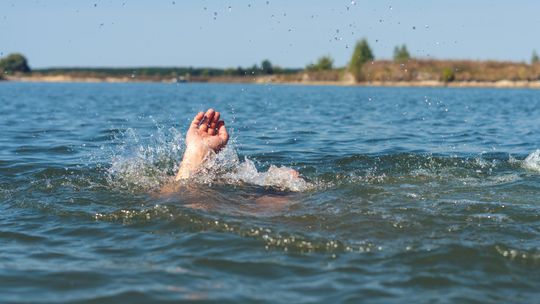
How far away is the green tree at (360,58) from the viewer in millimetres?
88000

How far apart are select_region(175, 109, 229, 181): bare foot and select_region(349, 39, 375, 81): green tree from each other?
7201 cm

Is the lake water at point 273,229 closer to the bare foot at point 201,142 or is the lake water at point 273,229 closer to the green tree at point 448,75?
the bare foot at point 201,142

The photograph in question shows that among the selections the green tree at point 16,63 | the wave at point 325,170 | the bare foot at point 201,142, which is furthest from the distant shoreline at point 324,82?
the bare foot at point 201,142

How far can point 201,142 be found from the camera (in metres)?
7.94

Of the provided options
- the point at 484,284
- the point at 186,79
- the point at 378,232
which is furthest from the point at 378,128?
the point at 186,79

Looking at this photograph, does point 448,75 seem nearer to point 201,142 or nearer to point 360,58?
point 360,58

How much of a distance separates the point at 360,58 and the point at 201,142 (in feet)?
287

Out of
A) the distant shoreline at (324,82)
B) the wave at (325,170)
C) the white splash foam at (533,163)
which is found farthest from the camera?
the distant shoreline at (324,82)

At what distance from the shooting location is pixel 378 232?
18.5 ft

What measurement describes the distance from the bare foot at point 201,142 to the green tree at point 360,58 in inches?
2835

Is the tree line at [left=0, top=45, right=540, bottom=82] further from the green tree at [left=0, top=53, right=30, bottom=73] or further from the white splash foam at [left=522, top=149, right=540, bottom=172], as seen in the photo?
the white splash foam at [left=522, top=149, right=540, bottom=172]

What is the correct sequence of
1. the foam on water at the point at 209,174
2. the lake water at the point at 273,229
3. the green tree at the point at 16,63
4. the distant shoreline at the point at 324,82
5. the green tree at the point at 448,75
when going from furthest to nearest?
the green tree at the point at 16,63
the green tree at the point at 448,75
the distant shoreline at the point at 324,82
the foam on water at the point at 209,174
the lake water at the point at 273,229

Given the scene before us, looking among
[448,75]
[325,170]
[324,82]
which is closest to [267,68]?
[324,82]

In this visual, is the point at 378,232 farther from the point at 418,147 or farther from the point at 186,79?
the point at 186,79
